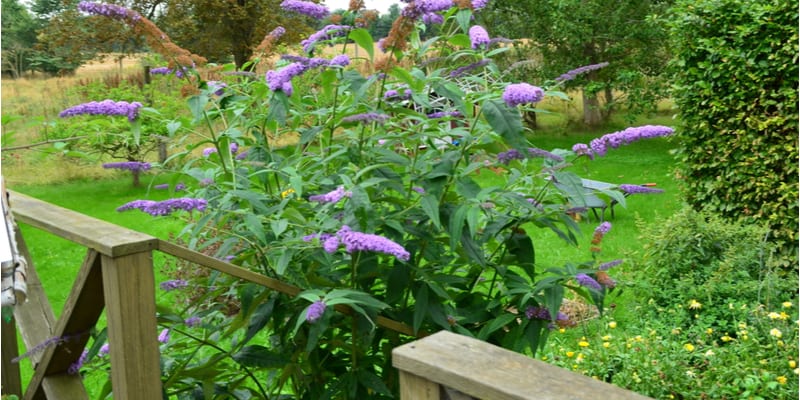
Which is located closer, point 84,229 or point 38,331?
point 84,229

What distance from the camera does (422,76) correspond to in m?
1.84

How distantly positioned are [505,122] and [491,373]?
79cm

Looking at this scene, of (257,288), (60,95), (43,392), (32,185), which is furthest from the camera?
(60,95)

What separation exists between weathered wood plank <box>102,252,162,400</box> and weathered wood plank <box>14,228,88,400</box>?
1.30 ft

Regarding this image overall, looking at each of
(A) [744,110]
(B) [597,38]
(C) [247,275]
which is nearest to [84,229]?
(C) [247,275]

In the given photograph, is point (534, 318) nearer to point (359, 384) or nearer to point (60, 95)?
point (359, 384)

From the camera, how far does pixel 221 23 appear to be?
1249cm

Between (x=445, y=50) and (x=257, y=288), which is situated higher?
(x=445, y=50)

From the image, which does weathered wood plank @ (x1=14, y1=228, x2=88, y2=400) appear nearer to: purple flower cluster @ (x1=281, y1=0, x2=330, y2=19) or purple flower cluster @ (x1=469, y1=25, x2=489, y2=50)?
purple flower cluster @ (x1=281, y1=0, x2=330, y2=19)

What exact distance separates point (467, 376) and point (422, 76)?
1.05 m

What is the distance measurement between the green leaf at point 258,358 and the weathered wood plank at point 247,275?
0.17m

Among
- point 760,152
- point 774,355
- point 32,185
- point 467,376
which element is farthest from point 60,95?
Result: point 467,376

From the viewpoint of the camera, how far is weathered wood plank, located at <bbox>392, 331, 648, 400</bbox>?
86 cm

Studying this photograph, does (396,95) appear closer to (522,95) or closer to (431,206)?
(431,206)
